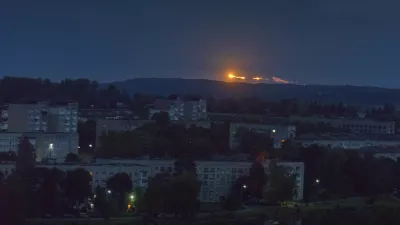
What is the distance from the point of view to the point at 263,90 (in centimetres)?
3494

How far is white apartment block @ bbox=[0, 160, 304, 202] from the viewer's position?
9672 millimetres

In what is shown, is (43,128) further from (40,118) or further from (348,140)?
(348,140)

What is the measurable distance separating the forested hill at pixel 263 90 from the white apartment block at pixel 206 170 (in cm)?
2054

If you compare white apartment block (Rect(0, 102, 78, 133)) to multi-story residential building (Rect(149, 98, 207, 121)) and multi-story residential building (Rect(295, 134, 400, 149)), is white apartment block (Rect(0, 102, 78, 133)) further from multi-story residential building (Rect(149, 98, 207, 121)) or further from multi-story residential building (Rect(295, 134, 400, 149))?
multi-story residential building (Rect(295, 134, 400, 149))

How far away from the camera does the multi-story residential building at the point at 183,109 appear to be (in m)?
16.8

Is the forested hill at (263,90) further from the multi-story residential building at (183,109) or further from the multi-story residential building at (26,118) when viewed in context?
the multi-story residential building at (26,118)

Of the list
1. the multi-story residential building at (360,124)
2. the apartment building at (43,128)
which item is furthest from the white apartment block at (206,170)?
the multi-story residential building at (360,124)

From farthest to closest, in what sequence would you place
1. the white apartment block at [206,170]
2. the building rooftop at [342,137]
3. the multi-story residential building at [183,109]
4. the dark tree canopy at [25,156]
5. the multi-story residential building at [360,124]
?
the multi-story residential building at [360,124] → the multi-story residential building at [183,109] → the building rooftop at [342,137] → the white apartment block at [206,170] → the dark tree canopy at [25,156]

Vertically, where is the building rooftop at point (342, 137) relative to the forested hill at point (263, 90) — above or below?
below

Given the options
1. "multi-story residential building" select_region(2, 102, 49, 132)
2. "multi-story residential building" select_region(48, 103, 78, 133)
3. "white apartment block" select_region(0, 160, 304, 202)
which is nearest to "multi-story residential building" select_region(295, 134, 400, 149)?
"white apartment block" select_region(0, 160, 304, 202)

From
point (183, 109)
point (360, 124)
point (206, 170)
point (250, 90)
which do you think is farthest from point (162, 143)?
point (250, 90)

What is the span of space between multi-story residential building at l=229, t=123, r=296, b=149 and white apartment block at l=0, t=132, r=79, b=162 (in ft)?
10.5

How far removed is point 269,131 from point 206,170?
173 inches

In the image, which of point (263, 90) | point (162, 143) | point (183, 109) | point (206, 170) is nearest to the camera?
point (206, 170)
